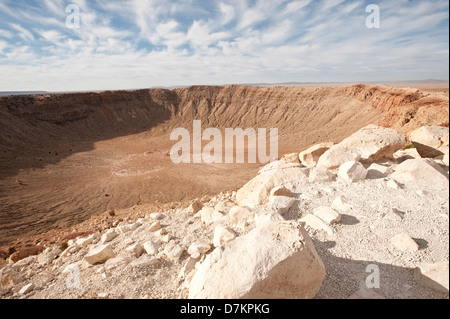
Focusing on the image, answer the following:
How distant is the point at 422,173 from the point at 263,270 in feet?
14.7

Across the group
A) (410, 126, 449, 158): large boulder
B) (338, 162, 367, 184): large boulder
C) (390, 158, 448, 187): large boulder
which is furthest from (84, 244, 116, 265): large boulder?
(410, 126, 449, 158): large boulder

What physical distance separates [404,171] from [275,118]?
108 feet

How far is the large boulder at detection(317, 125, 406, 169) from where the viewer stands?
25.1 feet

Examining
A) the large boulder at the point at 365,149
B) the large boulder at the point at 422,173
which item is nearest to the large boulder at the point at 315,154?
the large boulder at the point at 365,149

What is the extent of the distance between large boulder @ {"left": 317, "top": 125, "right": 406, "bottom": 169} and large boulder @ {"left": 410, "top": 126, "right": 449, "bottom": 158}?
2.04ft

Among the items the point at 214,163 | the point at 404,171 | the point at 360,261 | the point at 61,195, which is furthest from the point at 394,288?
the point at 214,163

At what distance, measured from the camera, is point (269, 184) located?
22.1 ft

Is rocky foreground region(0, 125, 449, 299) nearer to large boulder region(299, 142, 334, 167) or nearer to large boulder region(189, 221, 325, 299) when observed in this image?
Answer: large boulder region(189, 221, 325, 299)

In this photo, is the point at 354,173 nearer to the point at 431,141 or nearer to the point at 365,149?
the point at 365,149

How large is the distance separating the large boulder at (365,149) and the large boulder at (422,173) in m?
1.84

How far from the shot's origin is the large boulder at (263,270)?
117 inches

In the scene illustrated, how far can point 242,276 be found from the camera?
9.87 feet
